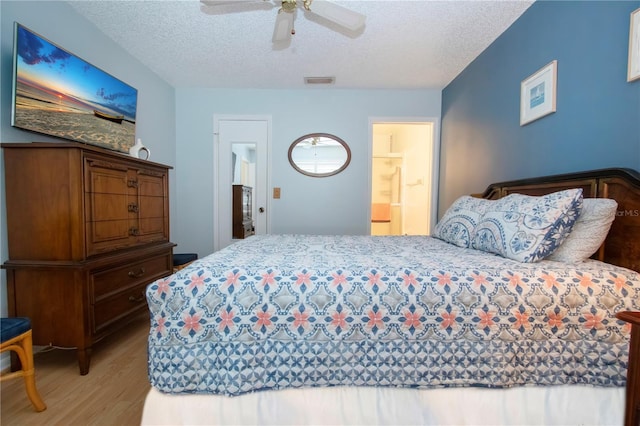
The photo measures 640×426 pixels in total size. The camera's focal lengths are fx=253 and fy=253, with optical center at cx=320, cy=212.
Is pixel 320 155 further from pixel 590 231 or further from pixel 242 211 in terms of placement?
pixel 590 231

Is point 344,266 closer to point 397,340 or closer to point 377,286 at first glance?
point 377,286

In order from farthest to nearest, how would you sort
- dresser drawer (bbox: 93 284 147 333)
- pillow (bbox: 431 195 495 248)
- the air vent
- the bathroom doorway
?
the bathroom doorway < the air vent < pillow (bbox: 431 195 495 248) < dresser drawer (bbox: 93 284 147 333)

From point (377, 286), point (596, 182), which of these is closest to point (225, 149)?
point (377, 286)

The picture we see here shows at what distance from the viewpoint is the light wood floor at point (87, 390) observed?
1.22 metres

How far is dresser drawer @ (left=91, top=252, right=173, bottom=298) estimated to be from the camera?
1.59 m

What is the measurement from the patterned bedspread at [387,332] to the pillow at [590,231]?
0.19m

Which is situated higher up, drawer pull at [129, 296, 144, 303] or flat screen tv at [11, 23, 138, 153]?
flat screen tv at [11, 23, 138, 153]

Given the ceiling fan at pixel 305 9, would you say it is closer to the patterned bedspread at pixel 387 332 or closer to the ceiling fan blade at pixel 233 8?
the ceiling fan blade at pixel 233 8

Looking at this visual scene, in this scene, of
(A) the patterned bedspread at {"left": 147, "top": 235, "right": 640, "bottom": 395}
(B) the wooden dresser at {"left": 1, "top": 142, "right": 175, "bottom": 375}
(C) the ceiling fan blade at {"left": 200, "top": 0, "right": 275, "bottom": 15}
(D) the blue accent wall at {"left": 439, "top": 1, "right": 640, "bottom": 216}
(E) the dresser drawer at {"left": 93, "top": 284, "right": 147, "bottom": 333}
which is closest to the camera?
(A) the patterned bedspread at {"left": 147, "top": 235, "right": 640, "bottom": 395}

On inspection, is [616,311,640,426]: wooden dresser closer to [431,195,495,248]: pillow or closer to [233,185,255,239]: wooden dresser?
[431,195,495,248]: pillow

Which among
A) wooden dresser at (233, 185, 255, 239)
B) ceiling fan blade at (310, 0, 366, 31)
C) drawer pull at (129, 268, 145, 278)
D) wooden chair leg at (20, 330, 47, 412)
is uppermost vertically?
ceiling fan blade at (310, 0, 366, 31)

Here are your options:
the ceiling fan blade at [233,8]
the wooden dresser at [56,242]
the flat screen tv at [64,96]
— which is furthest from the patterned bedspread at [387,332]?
the ceiling fan blade at [233,8]

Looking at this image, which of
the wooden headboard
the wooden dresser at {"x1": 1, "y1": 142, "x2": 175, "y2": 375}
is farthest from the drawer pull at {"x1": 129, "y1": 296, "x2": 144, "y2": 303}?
the wooden headboard

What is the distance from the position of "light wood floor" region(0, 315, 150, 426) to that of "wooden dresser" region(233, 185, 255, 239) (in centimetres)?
171
